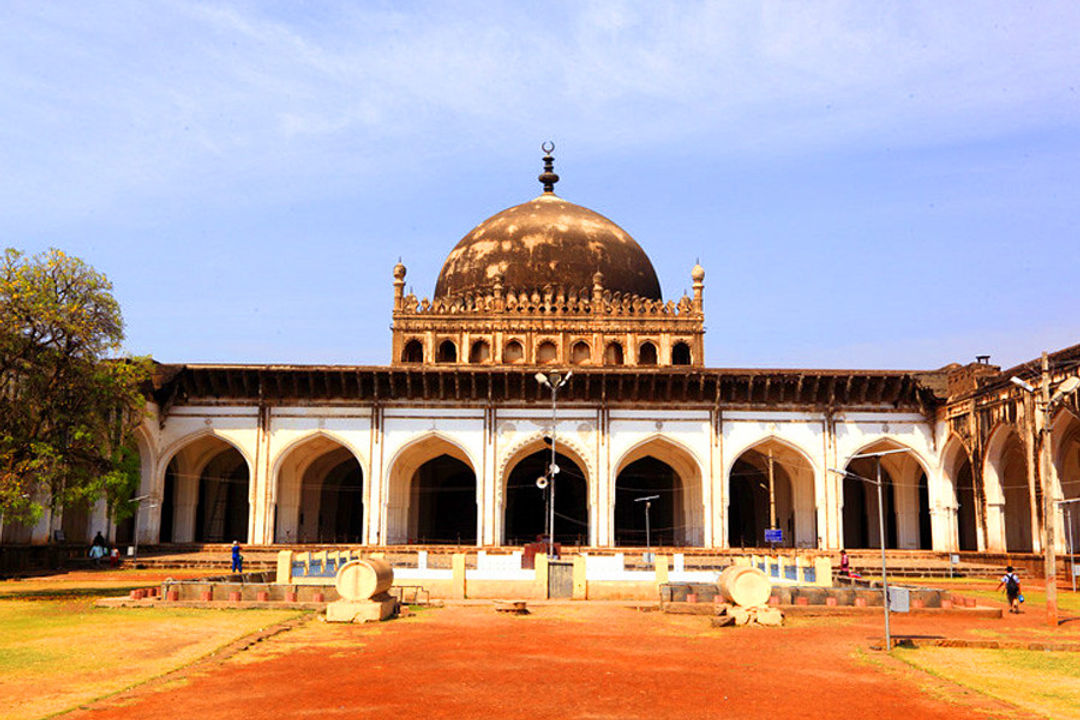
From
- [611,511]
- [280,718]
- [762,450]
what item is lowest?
[280,718]

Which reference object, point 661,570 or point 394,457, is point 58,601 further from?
point 394,457

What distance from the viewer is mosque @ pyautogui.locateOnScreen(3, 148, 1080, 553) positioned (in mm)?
30938

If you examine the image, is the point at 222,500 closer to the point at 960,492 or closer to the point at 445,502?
the point at 445,502

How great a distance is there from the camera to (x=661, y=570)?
1941cm

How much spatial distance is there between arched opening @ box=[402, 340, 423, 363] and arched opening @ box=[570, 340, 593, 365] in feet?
18.8

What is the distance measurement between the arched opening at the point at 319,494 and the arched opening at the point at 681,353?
12651 mm

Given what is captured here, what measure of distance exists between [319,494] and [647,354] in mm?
13427

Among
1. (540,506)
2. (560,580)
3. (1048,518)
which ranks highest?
(540,506)

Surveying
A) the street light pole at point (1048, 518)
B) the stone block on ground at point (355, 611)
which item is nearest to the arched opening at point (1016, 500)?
the street light pole at point (1048, 518)

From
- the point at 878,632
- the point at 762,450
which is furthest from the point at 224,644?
the point at 762,450

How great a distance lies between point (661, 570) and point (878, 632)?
565cm

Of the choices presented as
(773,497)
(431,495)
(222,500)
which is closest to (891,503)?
(773,497)

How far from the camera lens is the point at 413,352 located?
3672 cm

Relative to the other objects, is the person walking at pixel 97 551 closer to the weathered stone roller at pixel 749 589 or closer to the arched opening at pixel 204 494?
the arched opening at pixel 204 494
